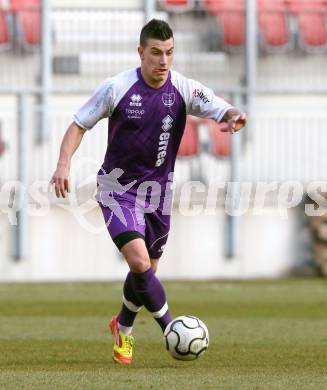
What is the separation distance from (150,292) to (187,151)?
1044 centimetres

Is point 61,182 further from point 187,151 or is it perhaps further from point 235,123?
point 187,151

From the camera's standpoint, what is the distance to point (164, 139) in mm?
8484

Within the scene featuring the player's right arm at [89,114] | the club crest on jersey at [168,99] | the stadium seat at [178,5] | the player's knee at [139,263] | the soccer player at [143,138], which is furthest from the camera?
the stadium seat at [178,5]

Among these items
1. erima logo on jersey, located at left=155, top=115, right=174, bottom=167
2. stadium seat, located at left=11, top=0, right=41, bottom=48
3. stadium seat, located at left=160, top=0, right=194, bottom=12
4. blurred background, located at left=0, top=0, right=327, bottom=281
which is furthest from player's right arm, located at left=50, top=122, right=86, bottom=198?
stadium seat, located at left=160, top=0, right=194, bottom=12

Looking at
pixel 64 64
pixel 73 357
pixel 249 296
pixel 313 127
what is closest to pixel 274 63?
pixel 313 127

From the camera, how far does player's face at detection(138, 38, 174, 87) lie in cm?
814

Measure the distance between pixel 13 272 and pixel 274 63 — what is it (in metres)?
5.61

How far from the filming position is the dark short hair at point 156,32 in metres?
8.12

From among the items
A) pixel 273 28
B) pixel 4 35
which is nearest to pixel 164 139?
pixel 4 35

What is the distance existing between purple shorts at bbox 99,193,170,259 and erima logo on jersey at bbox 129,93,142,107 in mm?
619

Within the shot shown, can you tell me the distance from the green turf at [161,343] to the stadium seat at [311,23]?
514 centimetres

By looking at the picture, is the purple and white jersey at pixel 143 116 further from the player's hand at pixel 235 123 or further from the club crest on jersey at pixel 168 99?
the player's hand at pixel 235 123

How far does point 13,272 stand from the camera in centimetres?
1809

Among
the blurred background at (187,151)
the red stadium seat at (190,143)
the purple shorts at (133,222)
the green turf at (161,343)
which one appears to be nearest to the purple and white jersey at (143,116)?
the purple shorts at (133,222)
